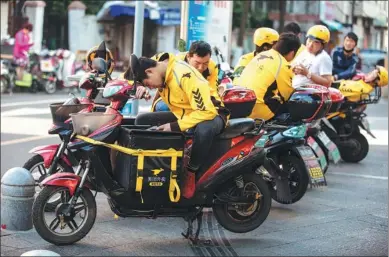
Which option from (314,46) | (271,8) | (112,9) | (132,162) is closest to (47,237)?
(132,162)

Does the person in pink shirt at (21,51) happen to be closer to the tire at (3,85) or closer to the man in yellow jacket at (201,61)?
the tire at (3,85)

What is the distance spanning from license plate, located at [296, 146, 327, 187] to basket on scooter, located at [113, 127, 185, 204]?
1857 mm

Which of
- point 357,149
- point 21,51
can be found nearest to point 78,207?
point 357,149

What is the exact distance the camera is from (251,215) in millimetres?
6328

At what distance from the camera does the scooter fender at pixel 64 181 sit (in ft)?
18.8

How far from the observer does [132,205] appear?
591 cm

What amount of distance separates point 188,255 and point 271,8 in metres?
40.8

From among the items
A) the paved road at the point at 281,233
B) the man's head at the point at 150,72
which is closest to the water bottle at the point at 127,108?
the paved road at the point at 281,233

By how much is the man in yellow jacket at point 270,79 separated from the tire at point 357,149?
10.6 feet

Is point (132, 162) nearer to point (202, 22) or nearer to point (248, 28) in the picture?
point (202, 22)

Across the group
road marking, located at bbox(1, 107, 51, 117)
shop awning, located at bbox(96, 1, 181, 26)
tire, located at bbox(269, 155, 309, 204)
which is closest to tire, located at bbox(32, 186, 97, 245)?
tire, located at bbox(269, 155, 309, 204)

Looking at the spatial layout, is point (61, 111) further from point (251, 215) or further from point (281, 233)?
point (281, 233)

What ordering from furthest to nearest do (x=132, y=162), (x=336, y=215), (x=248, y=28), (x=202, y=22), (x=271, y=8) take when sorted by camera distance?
(x=271, y=8) → (x=248, y=28) → (x=202, y=22) → (x=336, y=215) → (x=132, y=162)

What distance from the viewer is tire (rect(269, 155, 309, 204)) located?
7.39 meters
